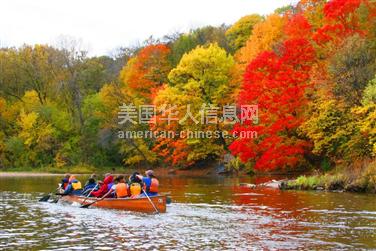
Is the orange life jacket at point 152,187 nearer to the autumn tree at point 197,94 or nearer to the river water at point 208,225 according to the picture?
the river water at point 208,225

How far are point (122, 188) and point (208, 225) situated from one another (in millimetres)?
7719

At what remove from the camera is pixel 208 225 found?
2059cm

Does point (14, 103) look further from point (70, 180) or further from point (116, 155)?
point (70, 180)

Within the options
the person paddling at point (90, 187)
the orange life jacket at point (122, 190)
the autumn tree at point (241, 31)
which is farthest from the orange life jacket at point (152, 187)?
the autumn tree at point (241, 31)

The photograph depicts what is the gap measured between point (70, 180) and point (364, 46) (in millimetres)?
19981

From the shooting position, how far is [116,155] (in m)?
68.8

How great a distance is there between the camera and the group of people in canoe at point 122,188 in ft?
88.6

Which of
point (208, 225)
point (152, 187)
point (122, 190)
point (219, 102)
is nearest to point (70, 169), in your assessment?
point (219, 102)

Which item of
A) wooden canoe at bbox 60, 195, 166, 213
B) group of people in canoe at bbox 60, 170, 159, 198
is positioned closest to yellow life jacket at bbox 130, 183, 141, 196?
group of people in canoe at bbox 60, 170, 159, 198

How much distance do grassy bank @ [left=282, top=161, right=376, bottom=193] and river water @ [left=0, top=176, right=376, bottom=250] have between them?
1343mm

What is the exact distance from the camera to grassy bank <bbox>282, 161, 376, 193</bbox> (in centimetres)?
3130

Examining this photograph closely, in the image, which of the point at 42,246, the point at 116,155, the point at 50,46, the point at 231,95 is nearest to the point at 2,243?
the point at 42,246

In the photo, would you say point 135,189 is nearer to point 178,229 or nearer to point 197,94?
point 178,229

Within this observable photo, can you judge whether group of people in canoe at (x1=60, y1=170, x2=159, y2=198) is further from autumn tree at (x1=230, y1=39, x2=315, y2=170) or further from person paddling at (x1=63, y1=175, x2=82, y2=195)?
autumn tree at (x1=230, y1=39, x2=315, y2=170)
